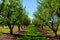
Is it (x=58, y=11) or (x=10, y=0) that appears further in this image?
(x=10, y=0)

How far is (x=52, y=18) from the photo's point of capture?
36812 mm

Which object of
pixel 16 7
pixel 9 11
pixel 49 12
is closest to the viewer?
pixel 49 12

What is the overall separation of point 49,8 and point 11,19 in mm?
9346

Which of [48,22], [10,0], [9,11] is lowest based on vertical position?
[48,22]

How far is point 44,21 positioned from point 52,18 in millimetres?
3300

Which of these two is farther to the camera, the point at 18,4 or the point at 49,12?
the point at 18,4

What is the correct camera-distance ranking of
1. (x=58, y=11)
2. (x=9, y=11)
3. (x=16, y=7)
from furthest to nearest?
(x=16, y=7) < (x=9, y=11) < (x=58, y=11)

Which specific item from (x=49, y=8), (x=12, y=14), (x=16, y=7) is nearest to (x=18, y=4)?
(x=16, y=7)

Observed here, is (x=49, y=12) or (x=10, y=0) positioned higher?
(x=10, y=0)

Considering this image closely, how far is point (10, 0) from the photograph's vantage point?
39.8 m

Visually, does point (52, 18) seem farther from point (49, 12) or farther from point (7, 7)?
point (7, 7)

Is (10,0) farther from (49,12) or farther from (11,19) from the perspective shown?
(49,12)

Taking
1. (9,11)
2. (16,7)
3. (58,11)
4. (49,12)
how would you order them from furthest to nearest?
(16,7), (9,11), (49,12), (58,11)

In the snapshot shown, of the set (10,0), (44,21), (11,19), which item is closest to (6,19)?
(11,19)
